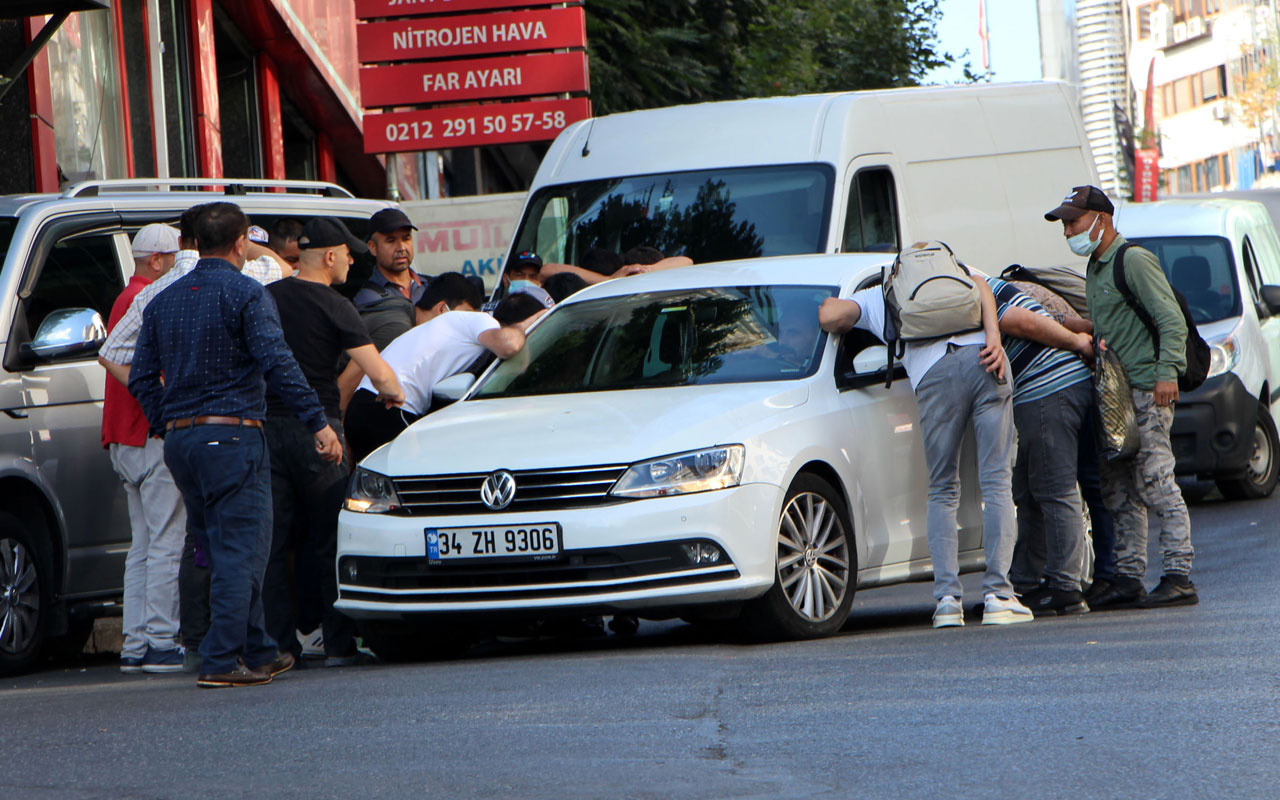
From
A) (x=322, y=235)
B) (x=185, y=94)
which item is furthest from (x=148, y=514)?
(x=185, y=94)

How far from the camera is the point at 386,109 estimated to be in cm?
1889

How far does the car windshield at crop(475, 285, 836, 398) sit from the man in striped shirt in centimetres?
89

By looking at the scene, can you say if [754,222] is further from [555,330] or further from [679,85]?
[679,85]

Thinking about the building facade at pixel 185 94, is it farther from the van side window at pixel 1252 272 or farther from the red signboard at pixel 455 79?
the van side window at pixel 1252 272

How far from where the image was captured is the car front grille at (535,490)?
7.73m

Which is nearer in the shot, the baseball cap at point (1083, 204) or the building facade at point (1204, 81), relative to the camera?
the baseball cap at point (1083, 204)

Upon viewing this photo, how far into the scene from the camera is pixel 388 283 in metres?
10.2

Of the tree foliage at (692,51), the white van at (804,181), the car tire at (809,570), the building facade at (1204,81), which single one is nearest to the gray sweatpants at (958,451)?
the car tire at (809,570)

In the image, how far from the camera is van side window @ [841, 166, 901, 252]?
11.4 meters

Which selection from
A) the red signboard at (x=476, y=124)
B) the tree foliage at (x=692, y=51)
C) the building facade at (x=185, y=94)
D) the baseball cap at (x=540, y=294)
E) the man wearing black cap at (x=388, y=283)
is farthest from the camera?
the tree foliage at (x=692, y=51)

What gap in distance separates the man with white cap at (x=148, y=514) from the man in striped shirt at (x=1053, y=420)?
3.65 metres

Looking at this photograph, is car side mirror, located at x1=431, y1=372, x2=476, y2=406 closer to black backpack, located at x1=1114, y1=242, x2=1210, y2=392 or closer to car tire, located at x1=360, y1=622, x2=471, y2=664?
car tire, located at x1=360, y1=622, x2=471, y2=664

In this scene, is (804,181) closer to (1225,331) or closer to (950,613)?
(950,613)

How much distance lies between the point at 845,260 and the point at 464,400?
1891 mm
